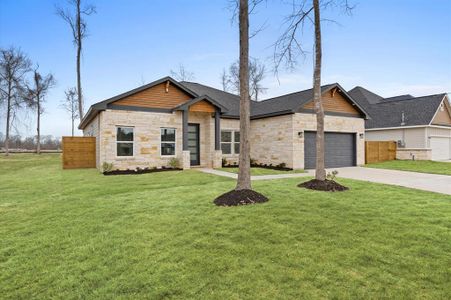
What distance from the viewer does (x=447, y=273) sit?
3137 millimetres

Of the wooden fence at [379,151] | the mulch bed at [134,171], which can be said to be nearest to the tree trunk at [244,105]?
the mulch bed at [134,171]

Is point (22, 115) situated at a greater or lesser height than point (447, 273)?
greater

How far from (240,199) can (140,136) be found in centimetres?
905

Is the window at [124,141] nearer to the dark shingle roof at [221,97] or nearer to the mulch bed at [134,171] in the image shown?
the mulch bed at [134,171]

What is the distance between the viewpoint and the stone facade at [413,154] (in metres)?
19.5

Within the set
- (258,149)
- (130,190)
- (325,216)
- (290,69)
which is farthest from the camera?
(258,149)

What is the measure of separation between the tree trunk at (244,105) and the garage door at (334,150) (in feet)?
31.9

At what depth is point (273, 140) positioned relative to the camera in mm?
16078

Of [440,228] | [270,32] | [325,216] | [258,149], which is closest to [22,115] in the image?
[258,149]

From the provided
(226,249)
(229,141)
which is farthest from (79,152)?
(226,249)

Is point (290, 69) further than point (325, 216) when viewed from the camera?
Yes

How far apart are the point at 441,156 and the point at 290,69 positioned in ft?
66.3

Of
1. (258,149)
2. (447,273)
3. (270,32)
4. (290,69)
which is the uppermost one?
(270,32)

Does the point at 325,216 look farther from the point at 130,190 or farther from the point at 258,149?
the point at 258,149
